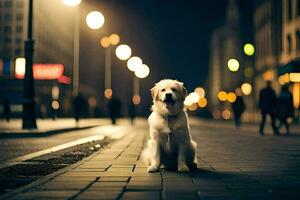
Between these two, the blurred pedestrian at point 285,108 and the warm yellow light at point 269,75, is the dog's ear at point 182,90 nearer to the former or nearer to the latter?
the blurred pedestrian at point 285,108

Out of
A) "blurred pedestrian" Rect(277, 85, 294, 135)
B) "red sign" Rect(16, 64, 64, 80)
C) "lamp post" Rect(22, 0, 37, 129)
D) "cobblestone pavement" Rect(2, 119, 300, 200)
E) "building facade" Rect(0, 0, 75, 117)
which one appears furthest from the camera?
"building facade" Rect(0, 0, 75, 117)

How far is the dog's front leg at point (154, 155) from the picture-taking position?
878 cm

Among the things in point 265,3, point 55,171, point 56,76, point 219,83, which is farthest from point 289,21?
Answer: point 219,83

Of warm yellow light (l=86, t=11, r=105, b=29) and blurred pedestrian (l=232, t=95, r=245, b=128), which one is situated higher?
warm yellow light (l=86, t=11, r=105, b=29)

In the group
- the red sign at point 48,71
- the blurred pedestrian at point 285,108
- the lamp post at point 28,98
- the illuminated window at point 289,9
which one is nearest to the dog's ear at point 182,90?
the blurred pedestrian at point 285,108

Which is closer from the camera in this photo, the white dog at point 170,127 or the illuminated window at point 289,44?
the white dog at point 170,127

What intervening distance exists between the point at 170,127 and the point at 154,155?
1.51 feet

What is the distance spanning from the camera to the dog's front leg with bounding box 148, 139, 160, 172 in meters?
8.78

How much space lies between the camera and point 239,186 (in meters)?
7.33

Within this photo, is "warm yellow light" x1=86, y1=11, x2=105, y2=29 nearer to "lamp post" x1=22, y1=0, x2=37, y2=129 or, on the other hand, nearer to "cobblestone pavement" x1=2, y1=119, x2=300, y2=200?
"lamp post" x1=22, y1=0, x2=37, y2=129

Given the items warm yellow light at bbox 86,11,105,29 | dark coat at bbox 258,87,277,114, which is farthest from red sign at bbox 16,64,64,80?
dark coat at bbox 258,87,277,114

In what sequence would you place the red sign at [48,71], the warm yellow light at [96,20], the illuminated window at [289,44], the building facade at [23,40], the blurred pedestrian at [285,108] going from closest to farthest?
the warm yellow light at [96,20] < the blurred pedestrian at [285,108] < the illuminated window at [289,44] < the red sign at [48,71] < the building facade at [23,40]

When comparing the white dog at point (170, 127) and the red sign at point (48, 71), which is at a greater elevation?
the red sign at point (48, 71)

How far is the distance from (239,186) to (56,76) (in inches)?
3222
